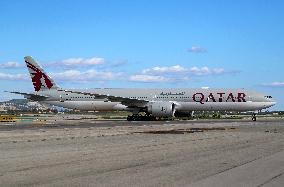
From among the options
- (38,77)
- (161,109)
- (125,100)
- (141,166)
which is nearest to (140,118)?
(125,100)

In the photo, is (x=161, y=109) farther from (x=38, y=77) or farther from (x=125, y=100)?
(x=38, y=77)

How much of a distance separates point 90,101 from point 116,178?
51.5m

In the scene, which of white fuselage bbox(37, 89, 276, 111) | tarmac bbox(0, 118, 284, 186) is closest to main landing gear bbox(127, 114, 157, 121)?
white fuselage bbox(37, 89, 276, 111)

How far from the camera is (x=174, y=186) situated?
1008 cm

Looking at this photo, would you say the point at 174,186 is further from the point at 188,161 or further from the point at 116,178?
the point at 188,161

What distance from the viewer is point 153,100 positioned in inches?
2387

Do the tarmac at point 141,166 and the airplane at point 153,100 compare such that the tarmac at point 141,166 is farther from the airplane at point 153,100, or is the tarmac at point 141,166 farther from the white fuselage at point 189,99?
the white fuselage at point 189,99

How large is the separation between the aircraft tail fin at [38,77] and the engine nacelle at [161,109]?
15386 millimetres

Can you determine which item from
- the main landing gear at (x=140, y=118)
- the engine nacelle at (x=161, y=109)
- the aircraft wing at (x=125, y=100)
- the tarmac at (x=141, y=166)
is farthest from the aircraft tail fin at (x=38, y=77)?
the tarmac at (x=141, y=166)

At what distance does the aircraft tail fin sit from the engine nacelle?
1539 cm

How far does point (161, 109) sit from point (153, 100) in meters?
5.45

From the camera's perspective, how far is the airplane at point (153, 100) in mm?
57438

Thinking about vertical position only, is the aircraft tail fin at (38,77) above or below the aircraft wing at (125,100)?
above

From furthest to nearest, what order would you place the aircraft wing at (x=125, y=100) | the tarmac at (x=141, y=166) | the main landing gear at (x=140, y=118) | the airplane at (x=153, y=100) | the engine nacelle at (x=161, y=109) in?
the airplane at (x=153, y=100) → the main landing gear at (x=140, y=118) → the aircraft wing at (x=125, y=100) → the engine nacelle at (x=161, y=109) → the tarmac at (x=141, y=166)
